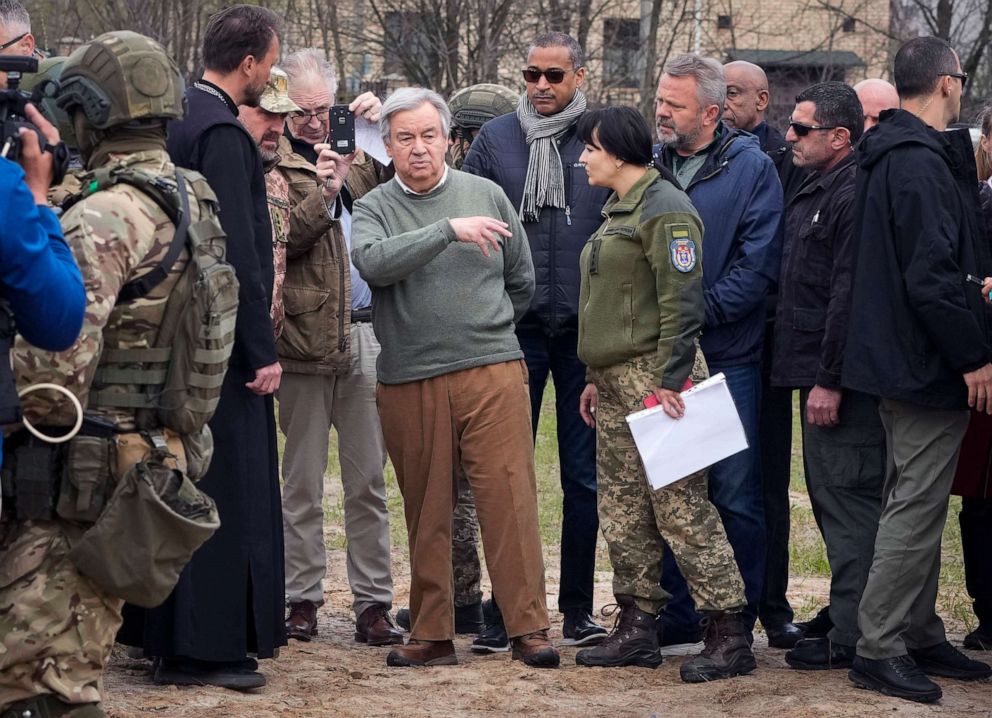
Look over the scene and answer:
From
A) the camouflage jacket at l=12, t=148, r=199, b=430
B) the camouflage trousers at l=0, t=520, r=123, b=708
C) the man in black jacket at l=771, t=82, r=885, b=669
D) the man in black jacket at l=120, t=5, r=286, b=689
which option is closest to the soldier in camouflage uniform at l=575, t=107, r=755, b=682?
the man in black jacket at l=771, t=82, r=885, b=669

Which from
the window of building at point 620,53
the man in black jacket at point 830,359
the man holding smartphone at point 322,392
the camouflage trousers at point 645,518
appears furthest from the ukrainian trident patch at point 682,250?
the window of building at point 620,53

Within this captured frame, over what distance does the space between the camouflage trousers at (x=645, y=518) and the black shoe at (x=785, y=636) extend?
0.75 metres

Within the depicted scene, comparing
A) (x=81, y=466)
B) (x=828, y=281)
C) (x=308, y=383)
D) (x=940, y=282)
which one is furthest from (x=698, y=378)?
(x=81, y=466)

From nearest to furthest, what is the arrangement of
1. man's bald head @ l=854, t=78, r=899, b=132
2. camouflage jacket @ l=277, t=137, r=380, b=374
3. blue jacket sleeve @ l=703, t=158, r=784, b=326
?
blue jacket sleeve @ l=703, t=158, r=784, b=326 → camouflage jacket @ l=277, t=137, r=380, b=374 → man's bald head @ l=854, t=78, r=899, b=132

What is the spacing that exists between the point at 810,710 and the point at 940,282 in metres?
1.51

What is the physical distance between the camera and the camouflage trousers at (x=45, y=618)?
11.6 ft

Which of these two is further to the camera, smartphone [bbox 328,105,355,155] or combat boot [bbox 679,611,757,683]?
smartphone [bbox 328,105,355,155]

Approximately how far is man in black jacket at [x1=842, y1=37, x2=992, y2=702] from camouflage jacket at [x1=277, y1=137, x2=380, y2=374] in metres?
2.05

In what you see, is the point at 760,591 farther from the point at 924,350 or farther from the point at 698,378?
the point at 924,350

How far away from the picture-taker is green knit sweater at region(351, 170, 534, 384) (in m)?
5.41

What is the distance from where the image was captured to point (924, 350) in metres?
5.02

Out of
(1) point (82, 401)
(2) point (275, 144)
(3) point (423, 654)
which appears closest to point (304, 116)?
(2) point (275, 144)

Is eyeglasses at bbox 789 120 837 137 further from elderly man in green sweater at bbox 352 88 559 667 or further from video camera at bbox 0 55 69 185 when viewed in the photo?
video camera at bbox 0 55 69 185

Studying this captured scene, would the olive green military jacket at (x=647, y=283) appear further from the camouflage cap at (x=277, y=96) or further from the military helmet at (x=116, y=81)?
the military helmet at (x=116, y=81)
